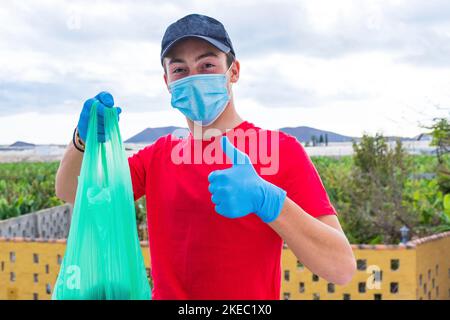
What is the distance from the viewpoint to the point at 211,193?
171 centimetres

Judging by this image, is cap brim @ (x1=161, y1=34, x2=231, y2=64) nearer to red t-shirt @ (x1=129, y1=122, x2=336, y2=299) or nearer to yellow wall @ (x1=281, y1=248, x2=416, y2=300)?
red t-shirt @ (x1=129, y1=122, x2=336, y2=299)

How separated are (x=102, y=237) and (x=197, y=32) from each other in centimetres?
67

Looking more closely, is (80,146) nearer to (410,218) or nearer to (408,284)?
(408,284)

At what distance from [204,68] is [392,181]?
20.7ft

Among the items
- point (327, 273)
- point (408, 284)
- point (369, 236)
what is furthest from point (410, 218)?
point (327, 273)

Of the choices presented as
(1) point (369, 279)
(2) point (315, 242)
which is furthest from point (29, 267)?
(2) point (315, 242)

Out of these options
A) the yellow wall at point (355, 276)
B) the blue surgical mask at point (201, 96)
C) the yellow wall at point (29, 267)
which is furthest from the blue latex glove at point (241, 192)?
the yellow wall at point (29, 267)

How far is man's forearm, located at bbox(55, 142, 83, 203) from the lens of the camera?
6.12 feet

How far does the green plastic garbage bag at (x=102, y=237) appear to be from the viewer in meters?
1.63

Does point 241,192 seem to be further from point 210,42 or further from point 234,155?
point 210,42

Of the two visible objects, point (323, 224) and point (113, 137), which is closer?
point (323, 224)

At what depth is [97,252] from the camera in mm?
1650

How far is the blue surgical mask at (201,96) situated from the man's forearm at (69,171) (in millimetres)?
362
